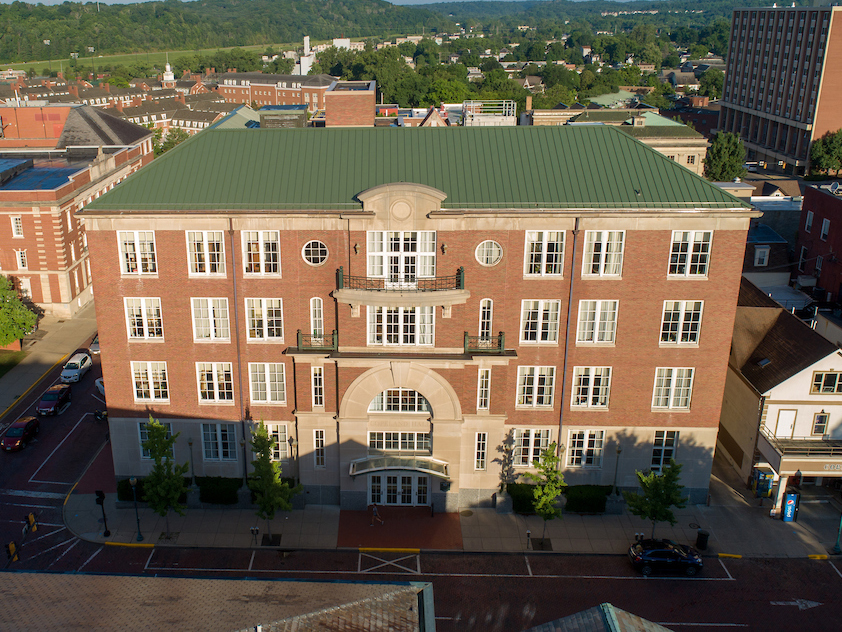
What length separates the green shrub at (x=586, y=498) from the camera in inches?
1725

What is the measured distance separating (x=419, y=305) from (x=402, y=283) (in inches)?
73.4

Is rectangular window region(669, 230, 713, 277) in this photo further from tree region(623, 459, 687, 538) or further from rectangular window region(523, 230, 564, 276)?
tree region(623, 459, 687, 538)

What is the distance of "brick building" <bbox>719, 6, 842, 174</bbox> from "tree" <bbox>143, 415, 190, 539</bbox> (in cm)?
14477

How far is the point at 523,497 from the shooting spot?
1722 inches

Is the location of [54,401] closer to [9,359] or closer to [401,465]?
[9,359]

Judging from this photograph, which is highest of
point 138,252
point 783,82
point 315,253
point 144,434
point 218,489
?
point 783,82

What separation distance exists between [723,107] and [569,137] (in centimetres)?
16482

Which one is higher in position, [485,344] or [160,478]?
[485,344]

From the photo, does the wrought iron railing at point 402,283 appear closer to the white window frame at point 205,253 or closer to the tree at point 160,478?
the white window frame at point 205,253

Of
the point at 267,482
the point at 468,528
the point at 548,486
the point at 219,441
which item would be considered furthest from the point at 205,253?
the point at 548,486

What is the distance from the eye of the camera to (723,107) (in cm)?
18750

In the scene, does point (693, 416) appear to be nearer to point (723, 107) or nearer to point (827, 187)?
point (827, 187)

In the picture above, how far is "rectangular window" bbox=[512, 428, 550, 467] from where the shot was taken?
4406 cm

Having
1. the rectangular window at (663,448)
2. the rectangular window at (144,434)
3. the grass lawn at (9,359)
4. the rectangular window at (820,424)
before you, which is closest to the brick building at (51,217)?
the grass lawn at (9,359)
